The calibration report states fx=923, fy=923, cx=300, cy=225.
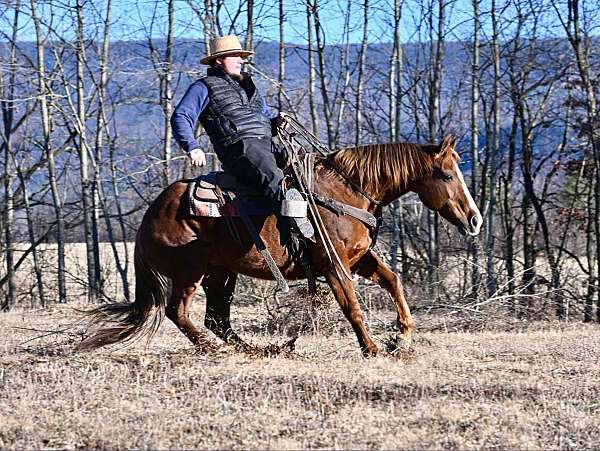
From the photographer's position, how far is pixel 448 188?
8.14 meters

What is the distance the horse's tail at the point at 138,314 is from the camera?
27.7 ft

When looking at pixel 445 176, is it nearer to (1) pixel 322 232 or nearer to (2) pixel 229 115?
(1) pixel 322 232

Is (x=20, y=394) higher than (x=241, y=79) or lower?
lower

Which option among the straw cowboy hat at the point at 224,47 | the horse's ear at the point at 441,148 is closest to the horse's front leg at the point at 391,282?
the horse's ear at the point at 441,148

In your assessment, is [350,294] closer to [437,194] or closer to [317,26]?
[437,194]

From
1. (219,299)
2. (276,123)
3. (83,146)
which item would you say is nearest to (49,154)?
(83,146)

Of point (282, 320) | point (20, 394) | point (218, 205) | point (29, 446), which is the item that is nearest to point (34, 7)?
point (282, 320)

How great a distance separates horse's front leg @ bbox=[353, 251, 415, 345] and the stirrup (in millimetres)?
731

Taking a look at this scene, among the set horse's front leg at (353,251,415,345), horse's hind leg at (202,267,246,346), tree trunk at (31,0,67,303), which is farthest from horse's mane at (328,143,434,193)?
tree trunk at (31,0,67,303)

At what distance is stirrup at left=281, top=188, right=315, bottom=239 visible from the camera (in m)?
7.82

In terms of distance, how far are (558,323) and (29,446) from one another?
8.83 m

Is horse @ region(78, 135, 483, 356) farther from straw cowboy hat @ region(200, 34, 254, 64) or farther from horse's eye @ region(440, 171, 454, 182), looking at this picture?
straw cowboy hat @ region(200, 34, 254, 64)

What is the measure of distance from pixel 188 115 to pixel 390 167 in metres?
1.83

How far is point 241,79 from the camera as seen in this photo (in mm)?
8352
